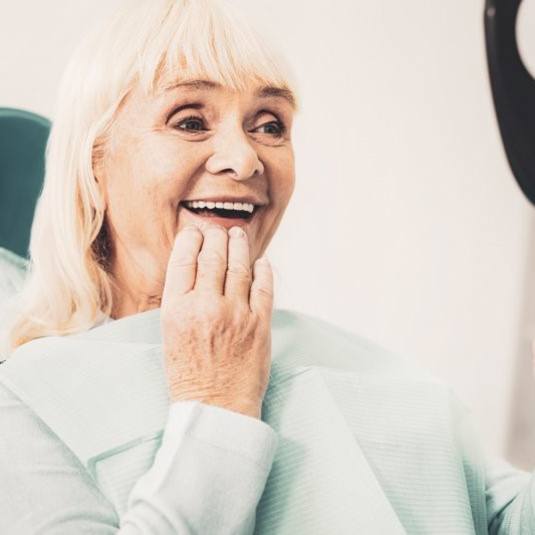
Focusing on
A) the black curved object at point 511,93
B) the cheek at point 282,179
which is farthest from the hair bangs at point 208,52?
the black curved object at point 511,93

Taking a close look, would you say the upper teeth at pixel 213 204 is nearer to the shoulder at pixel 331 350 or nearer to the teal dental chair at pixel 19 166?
the shoulder at pixel 331 350

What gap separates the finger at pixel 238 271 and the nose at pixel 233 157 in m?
0.09

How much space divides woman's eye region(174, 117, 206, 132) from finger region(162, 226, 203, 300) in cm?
15

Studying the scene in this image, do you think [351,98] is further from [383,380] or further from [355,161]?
[383,380]

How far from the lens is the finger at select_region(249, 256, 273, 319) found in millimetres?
769

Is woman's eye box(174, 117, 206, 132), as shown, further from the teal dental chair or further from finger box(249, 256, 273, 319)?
the teal dental chair

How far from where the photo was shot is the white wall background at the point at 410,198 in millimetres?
1518

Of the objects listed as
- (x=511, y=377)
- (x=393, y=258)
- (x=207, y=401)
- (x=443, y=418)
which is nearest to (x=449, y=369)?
(x=511, y=377)

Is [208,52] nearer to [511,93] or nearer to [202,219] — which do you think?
[202,219]

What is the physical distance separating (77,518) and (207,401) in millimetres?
178

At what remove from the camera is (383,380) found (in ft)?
2.95

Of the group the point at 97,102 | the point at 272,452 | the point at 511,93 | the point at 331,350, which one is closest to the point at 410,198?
the point at 331,350

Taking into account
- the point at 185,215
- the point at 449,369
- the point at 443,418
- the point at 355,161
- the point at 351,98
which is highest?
the point at 351,98

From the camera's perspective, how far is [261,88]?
89 centimetres
